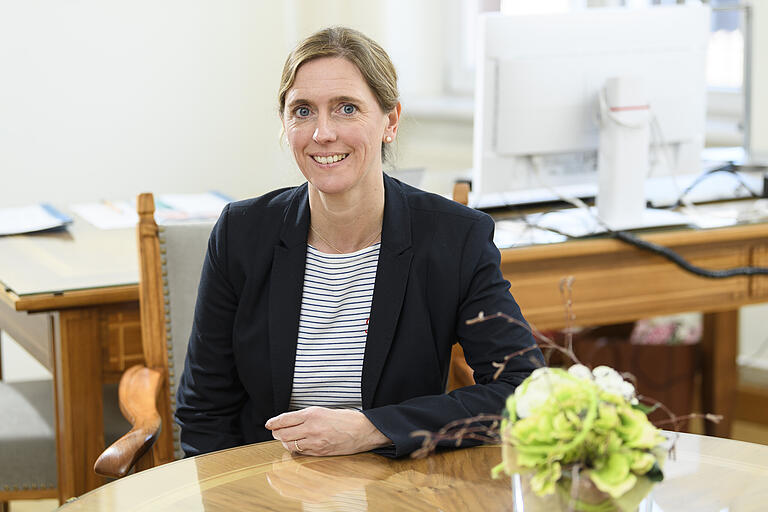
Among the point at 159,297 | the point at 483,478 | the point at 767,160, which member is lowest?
the point at 483,478

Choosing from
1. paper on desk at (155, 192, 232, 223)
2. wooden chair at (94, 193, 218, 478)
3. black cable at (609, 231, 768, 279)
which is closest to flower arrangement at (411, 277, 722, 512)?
wooden chair at (94, 193, 218, 478)

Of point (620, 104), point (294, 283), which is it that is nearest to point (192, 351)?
point (294, 283)

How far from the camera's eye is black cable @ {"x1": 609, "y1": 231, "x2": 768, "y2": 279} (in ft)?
7.64

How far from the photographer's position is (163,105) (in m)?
4.13

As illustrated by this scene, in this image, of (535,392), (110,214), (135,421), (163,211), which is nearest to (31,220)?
(110,214)

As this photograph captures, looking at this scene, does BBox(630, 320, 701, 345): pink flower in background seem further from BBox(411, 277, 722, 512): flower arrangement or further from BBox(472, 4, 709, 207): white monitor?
BBox(411, 277, 722, 512): flower arrangement

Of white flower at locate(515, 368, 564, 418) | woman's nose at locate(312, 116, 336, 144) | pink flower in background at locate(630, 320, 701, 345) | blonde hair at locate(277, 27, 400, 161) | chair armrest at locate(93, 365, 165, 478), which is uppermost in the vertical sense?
blonde hair at locate(277, 27, 400, 161)

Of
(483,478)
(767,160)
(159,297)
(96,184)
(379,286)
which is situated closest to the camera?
(483,478)

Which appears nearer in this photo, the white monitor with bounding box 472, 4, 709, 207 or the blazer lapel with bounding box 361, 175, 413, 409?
the blazer lapel with bounding box 361, 175, 413, 409

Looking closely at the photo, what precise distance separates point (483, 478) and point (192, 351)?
618 mm

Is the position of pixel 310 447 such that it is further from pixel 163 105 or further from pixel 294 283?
pixel 163 105

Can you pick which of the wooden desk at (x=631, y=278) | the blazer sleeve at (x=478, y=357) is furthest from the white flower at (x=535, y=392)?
the wooden desk at (x=631, y=278)

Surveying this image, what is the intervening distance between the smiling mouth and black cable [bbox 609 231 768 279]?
3.13 ft

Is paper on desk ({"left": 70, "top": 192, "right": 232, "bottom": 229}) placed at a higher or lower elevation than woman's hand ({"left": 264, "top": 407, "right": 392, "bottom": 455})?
higher
